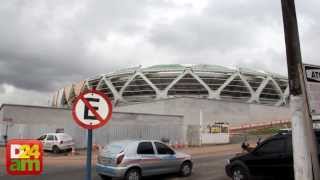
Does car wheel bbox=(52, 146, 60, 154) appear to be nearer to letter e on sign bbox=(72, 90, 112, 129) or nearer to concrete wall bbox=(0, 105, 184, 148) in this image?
concrete wall bbox=(0, 105, 184, 148)

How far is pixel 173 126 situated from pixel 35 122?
1359 centimetres

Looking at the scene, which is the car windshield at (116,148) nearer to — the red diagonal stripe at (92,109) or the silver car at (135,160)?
the silver car at (135,160)

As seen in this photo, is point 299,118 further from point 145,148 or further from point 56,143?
point 56,143

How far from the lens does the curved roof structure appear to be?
84375 mm

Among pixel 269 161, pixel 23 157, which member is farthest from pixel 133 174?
pixel 23 157

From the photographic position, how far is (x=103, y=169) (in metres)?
15.1

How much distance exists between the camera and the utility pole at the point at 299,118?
6801mm

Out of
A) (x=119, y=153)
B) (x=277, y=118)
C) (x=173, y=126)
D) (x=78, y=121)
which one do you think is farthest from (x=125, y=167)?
(x=277, y=118)

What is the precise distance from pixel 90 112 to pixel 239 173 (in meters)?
8.71

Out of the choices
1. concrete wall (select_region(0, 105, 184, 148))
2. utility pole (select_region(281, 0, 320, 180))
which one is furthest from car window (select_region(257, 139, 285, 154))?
concrete wall (select_region(0, 105, 184, 148))

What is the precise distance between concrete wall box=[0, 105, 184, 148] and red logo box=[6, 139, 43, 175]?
33.2 meters

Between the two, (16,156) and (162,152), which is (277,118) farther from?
(16,156)

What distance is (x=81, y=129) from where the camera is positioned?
38344 mm

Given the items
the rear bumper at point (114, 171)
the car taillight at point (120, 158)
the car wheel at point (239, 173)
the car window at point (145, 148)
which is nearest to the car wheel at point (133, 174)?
the rear bumper at point (114, 171)
